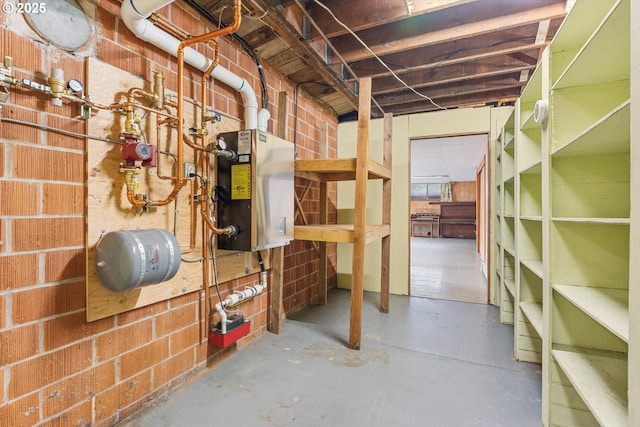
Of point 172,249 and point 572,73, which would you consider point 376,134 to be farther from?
point 172,249

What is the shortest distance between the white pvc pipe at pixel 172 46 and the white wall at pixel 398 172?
1.84 meters

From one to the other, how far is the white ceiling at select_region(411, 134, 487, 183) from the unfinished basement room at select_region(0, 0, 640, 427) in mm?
2234

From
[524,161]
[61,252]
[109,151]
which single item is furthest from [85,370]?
[524,161]

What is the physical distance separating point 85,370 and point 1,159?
948mm

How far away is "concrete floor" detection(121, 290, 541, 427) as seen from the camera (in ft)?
5.00

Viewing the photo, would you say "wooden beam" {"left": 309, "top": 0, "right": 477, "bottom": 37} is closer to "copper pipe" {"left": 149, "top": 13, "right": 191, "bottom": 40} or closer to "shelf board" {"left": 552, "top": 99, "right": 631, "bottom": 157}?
"copper pipe" {"left": 149, "top": 13, "right": 191, "bottom": 40}

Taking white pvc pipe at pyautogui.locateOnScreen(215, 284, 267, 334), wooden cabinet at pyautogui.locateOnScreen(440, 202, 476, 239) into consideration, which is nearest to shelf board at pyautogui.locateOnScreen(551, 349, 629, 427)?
white pvc pipe at pyautogui.locateOnScreen(215, 284, 267, 334)

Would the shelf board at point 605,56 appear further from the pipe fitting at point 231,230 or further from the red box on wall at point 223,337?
the red box on wall at point 223,337

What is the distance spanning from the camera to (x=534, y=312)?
203 cm

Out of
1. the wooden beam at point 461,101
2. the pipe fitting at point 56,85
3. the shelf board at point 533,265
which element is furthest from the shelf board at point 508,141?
the pipe fitting at point 56,85

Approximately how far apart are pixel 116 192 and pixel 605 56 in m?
2.20

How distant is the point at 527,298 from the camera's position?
2242 millimetres

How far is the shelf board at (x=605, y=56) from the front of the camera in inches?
38.1

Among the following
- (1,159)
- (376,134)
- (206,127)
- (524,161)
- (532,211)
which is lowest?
(532,211)
